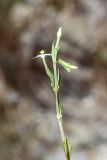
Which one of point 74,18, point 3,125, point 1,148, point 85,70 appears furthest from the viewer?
point 74,18

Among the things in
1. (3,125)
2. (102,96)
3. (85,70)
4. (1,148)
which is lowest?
(1,148)

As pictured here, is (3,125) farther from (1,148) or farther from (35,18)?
(35,18)

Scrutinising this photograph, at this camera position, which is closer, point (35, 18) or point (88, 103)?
point (88, 103)

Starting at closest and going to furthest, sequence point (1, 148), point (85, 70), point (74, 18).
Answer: point (1, 148)
point (85, 70)
point (74, 18)

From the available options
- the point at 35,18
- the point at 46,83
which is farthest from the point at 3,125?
the point at 35,18

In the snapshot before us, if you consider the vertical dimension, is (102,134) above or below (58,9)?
below

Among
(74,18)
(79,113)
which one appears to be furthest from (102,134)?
(74,18)
